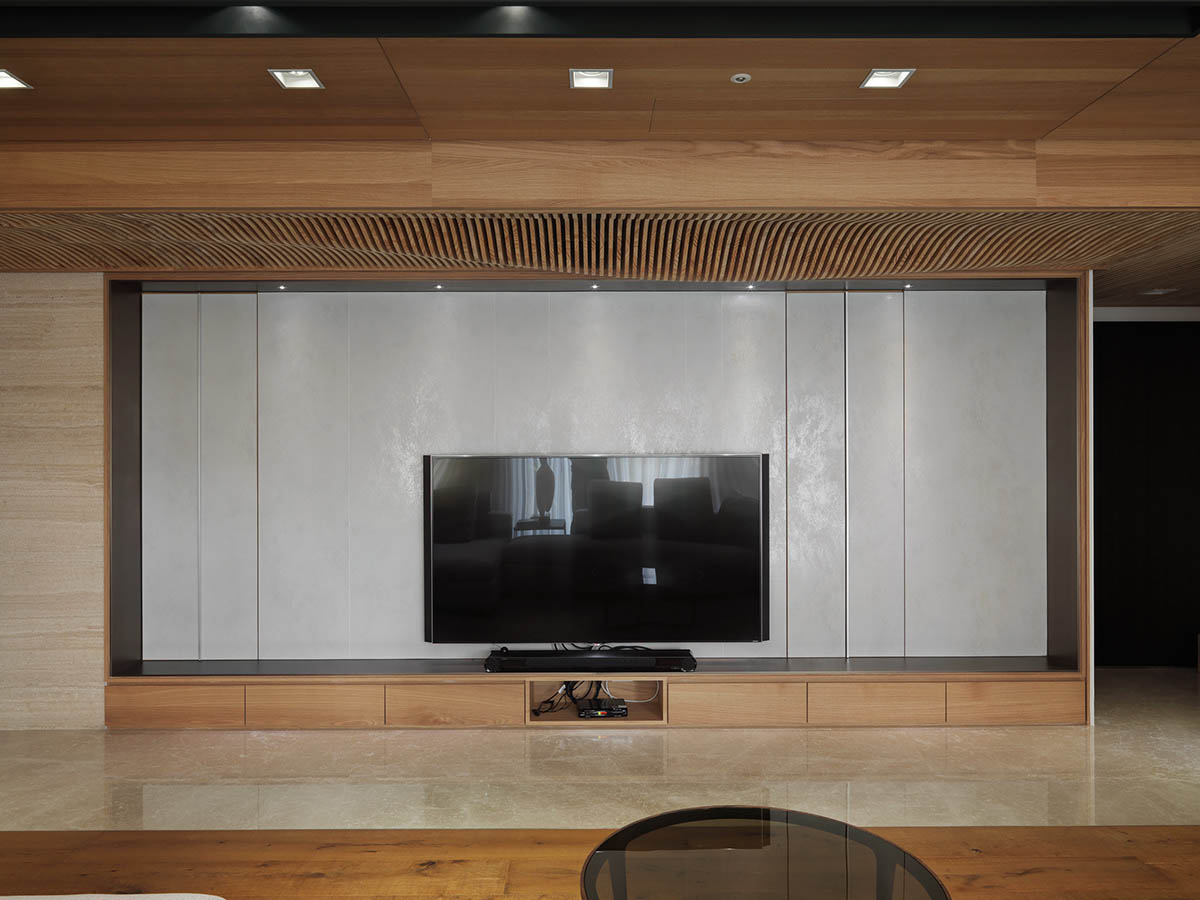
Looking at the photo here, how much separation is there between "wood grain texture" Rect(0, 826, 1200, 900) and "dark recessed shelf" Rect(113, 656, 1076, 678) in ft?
4.96

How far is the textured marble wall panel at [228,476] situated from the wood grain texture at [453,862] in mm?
1848

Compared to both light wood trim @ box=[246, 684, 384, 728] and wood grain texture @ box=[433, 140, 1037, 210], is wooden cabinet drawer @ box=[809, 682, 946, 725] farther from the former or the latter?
wood grain texture @ box=[433, 140, 1037, 210]

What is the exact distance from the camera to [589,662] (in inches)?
176

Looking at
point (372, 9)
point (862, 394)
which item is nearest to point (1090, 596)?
point (862, 394)

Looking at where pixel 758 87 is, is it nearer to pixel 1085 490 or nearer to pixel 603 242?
pixel 603 242

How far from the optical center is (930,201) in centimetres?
332

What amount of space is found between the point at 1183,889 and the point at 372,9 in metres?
3.39

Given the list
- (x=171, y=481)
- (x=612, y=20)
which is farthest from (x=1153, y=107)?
(x=171, y=481)

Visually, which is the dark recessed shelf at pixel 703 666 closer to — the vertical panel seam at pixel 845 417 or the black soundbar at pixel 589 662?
the black soundbar at pixel 589 662

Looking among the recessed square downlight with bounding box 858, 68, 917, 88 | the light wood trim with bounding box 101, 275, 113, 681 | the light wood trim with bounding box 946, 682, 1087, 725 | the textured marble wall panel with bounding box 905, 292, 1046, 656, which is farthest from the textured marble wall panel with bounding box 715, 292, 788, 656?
the light wood trim with bounding box 101, 275, 113, 681

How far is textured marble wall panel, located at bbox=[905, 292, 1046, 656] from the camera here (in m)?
4.75

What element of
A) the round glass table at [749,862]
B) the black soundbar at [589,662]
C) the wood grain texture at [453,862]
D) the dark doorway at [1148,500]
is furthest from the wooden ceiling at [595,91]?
the dark doorway at [1148,500]

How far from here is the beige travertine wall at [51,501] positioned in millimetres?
4375

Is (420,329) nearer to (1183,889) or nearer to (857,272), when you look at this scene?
(857,272)
